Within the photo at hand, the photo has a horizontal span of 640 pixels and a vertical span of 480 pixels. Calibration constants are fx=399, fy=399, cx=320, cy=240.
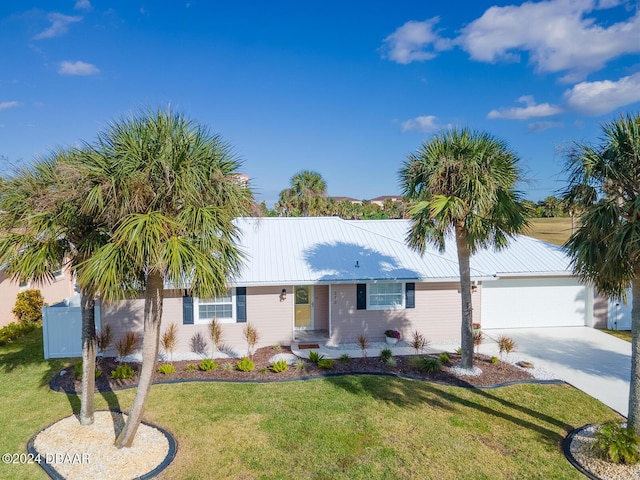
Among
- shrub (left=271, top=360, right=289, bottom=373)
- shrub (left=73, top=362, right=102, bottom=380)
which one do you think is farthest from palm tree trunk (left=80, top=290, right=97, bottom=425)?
shrub (left=271, top=360, right=289, bottom=373)

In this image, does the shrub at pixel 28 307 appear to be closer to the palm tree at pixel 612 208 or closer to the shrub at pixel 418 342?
the shrub at pixel 418 342

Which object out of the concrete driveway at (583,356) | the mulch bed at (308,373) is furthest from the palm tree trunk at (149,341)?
the concrete driveway at (583,356)

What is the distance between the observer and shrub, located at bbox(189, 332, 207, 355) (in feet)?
41.7

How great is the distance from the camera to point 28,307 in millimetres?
15883

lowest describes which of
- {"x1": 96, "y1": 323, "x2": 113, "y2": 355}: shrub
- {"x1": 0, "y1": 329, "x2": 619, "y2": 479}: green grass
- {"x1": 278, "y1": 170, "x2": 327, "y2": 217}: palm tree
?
{"x1": 0, "y1": 329, "x2": 619, "y2": 479}: green grass

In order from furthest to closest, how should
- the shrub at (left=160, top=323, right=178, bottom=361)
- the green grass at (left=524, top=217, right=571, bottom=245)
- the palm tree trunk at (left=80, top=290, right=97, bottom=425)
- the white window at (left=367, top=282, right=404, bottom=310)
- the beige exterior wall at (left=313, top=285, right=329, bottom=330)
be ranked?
1. the green grass at (left=524, top=217, right=571, bottom=245)
2. the beige exterior wall at (left=313, top=285, right=329, bottom=330)
3. the white window at (left=367, top=282, right=404, bottom=310)
4. the shrub at (left=160, top=323, right=178, bottom=361)
5. the palm tree trunk at (left=80, top=290, right=97, bottom=425)

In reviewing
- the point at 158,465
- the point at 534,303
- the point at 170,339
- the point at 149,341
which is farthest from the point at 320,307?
the point at 158,465

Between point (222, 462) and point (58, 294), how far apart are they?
16326mm

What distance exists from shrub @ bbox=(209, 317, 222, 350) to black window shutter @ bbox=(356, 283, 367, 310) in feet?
15.0

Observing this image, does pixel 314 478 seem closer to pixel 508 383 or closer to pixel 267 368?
pixel 267 368

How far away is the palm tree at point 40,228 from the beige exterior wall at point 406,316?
7.95 m

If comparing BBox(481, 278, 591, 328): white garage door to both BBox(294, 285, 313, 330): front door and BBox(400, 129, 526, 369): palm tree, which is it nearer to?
BBox(400, 129, 526, 369): palm tree

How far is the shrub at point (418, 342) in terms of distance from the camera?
40.9 feet

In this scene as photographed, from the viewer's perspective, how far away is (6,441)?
7.38m
